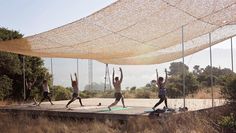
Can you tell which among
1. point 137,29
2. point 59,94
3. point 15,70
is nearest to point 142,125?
point 137,29

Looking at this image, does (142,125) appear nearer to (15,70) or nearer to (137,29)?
(137,29)

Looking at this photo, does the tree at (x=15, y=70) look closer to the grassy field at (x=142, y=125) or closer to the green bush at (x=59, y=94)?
the green bush at (x=59, y=94)

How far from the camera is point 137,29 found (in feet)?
32.0

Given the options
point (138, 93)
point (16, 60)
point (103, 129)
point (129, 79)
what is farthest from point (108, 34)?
point (129, 79)

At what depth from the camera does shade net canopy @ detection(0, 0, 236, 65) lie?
28.0 ft

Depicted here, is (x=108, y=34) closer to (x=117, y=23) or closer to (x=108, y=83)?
(x=117, y=23)

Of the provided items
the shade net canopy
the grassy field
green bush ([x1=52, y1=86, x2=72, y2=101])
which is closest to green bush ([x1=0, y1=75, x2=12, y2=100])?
green bush ([x1=52, y1=86, x2=72, y2=101])

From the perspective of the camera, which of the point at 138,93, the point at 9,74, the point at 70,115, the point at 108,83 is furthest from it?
the point at 108,83

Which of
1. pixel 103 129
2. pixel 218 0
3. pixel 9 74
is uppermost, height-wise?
pixel 218 0

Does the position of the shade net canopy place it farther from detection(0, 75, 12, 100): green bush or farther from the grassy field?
detection(0, 75, 12, 100): green bush

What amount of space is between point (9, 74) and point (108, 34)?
8986 mm

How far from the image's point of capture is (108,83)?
2352 cm

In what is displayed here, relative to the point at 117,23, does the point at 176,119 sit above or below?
below

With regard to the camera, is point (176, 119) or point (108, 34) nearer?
point (176, 119)
